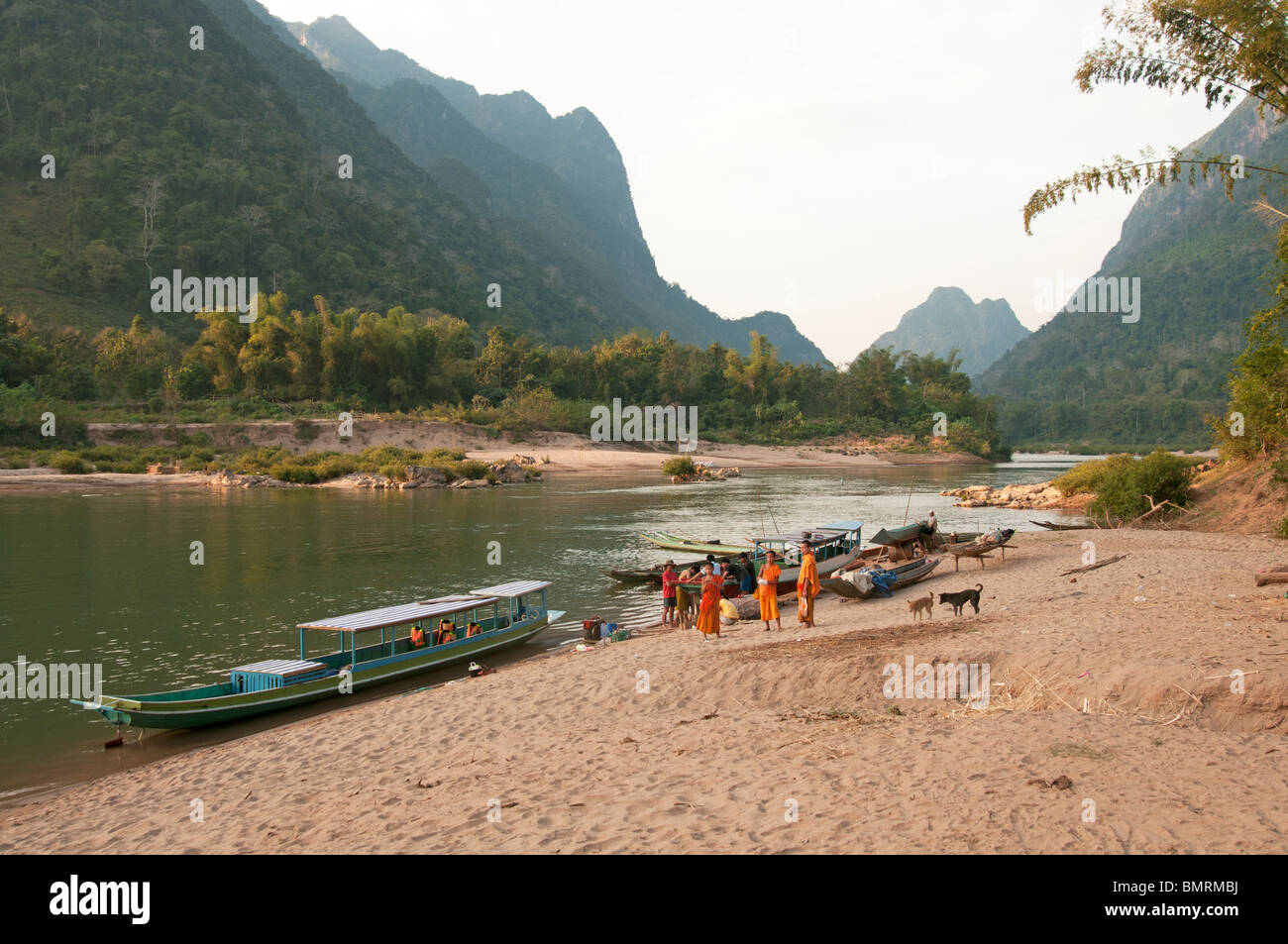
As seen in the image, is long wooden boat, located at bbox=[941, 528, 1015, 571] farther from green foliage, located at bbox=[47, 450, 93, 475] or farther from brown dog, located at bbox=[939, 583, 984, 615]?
green foliage, located at bbox=[47, 450, 93, 475]

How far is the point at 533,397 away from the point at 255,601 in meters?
72.7

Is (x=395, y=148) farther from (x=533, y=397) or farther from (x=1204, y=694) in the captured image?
(x=1204, y=694)

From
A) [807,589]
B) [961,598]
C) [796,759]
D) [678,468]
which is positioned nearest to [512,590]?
[807,589]

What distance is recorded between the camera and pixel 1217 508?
27.6 m

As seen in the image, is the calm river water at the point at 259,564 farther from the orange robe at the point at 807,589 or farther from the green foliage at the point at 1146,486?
the orange robe at the point at 807,589

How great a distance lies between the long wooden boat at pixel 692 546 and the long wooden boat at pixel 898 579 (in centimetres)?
526

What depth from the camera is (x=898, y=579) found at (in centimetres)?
1959

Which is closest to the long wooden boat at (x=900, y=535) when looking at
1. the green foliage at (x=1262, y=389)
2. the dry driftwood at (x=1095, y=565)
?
the dry driftwood at (x=1095, y=565)

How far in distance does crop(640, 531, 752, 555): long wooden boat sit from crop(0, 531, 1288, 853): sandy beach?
12.5 meters

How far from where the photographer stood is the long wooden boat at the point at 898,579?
18.3 metres

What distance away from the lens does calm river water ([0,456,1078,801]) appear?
13973 mm

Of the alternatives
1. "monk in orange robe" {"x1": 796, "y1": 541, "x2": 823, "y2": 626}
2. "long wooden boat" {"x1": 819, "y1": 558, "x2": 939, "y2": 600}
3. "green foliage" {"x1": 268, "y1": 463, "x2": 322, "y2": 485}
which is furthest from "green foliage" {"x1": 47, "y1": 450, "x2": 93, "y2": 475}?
"monk in orange robe" {"x1": 796, "y1": 541, "x2": 823, "y2": 626}
